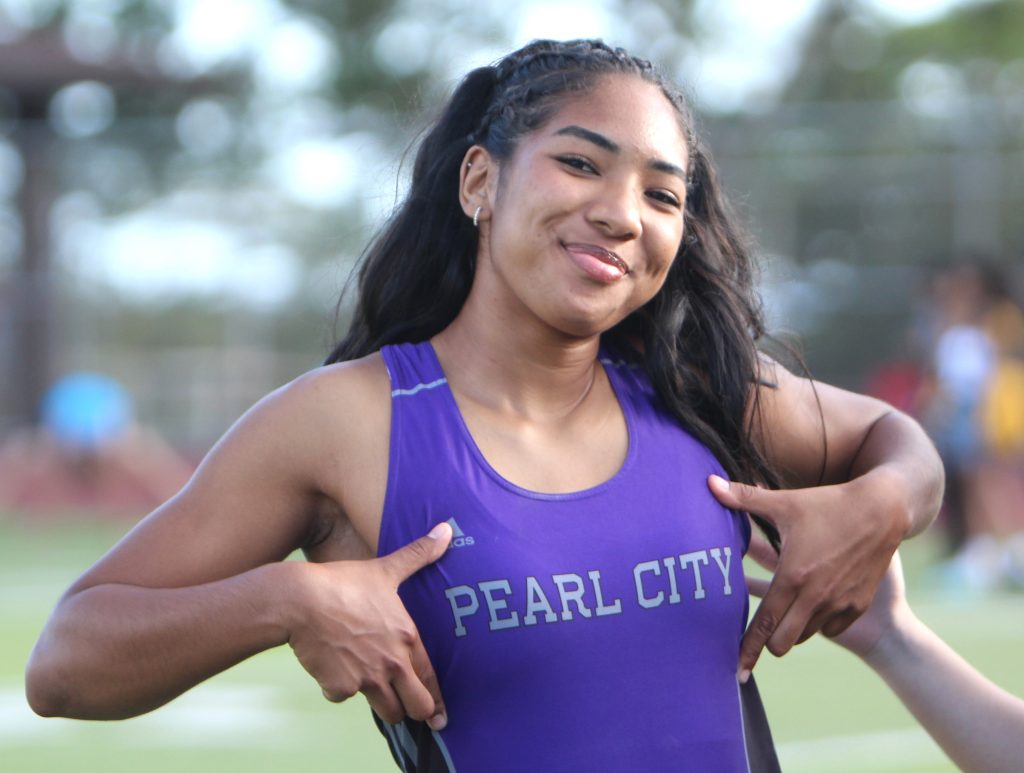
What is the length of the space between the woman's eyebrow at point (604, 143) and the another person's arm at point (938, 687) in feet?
2.28

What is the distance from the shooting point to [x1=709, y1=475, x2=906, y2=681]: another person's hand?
249cm

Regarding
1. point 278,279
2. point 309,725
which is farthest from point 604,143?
point 278,279

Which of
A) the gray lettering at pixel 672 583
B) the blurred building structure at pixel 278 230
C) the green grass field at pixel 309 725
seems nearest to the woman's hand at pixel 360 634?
the gray lettering at pixel 672 583

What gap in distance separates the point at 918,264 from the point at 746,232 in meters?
13.3

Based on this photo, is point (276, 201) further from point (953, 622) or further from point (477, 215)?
point (477, 215)

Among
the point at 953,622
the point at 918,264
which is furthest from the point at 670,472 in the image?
the point at 918,264

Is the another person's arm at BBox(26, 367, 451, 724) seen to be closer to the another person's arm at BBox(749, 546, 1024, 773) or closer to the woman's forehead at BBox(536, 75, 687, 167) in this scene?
the woman's forehead at BBox(536, 75, 687, 167)

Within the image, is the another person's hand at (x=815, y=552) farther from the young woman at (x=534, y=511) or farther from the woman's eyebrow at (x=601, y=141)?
the woman's eyebrow at (x=601, y=141)

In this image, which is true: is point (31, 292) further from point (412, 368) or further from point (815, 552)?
point (815, 552)

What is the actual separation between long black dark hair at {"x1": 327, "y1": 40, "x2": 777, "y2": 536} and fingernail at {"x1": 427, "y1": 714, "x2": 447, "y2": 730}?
603 mm

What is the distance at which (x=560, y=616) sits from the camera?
236cm

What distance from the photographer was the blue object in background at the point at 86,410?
16.9 m

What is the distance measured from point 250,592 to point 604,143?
82 centimetres

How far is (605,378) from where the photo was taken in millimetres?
2719
